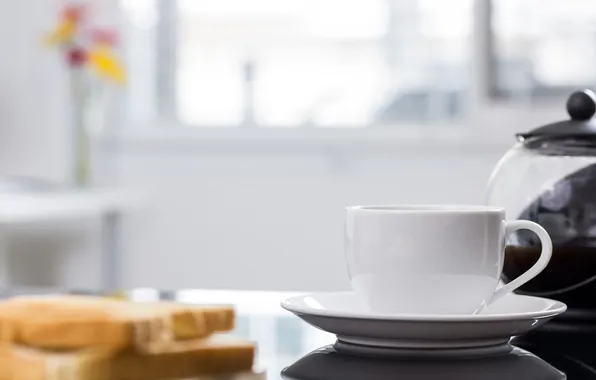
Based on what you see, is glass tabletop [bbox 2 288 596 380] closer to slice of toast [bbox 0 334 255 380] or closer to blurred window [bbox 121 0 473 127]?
slice of toast [bbox 0 334 255 380]

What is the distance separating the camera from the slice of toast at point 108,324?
20.8 inches

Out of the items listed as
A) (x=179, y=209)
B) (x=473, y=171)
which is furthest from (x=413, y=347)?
(x=179, y=209)

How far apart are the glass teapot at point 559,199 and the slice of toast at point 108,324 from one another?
1.07ft

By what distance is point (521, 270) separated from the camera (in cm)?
83

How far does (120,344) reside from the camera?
528 millimetres

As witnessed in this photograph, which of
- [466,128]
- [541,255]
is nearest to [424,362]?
[541,255]

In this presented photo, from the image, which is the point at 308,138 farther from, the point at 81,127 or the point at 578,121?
the point at 578,121

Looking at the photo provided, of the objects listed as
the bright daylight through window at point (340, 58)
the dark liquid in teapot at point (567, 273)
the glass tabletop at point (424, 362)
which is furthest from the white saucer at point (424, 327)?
the bright daylight through window at point (340, 58)

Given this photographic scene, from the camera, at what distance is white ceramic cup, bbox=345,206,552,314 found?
2.21 feet

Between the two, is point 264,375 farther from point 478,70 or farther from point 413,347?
point 478,70

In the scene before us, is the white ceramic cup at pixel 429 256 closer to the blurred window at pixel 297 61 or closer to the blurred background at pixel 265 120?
the blurred background at pixel 265 120

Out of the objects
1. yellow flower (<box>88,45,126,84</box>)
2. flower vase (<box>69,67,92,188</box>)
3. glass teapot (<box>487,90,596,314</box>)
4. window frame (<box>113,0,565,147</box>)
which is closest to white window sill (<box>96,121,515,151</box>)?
window frame (<box>113,0,565,147</box>)

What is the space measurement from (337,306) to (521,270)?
161mm

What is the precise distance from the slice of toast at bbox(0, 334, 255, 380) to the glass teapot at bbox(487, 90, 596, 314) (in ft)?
1.04
